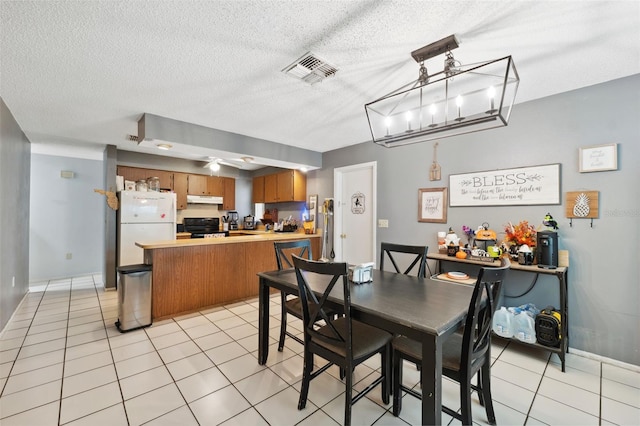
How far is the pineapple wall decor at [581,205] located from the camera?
2.39 meters

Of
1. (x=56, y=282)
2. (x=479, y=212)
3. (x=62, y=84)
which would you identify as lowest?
(x=56, y=282)

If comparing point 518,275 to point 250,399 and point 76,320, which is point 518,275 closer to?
point 250,399

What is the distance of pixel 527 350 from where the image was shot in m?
2.58

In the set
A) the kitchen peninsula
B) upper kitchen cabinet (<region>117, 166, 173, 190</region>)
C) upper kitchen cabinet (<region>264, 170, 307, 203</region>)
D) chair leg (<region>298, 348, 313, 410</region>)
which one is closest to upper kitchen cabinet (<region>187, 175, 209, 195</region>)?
upper kitchen cabinet (<region>117, 166, 173, 190</region>)

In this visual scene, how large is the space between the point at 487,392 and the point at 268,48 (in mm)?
2628

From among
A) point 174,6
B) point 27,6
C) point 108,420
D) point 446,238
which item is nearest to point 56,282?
point 108,420

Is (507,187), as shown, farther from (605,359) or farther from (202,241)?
(202,241)

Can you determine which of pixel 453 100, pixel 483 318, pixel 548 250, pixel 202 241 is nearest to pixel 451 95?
pixel 453 100

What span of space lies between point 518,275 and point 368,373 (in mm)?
1870

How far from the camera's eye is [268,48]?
6.18ft

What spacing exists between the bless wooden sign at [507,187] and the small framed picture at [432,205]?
0.11 meters

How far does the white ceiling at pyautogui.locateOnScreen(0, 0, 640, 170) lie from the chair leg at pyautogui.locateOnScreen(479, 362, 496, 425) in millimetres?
2105

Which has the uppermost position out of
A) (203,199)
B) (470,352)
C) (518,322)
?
(203,199)

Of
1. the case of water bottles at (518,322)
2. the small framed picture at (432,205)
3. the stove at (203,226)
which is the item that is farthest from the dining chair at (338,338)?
the stove at (203,226)
